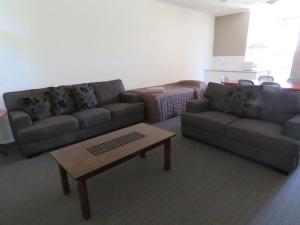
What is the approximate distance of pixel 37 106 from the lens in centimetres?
298

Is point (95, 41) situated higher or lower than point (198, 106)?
higher

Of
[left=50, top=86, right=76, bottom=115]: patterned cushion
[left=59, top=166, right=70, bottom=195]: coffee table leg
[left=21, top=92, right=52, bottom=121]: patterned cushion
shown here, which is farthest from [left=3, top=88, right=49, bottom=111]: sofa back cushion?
[left=59, top=166, right=70, bottom=195]: coffee table leg

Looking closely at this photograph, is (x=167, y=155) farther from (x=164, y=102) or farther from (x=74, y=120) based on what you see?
(x=164, y=102)

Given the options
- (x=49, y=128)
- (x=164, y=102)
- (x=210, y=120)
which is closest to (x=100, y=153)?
(x=49, y=128)

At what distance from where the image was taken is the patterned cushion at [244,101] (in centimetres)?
280

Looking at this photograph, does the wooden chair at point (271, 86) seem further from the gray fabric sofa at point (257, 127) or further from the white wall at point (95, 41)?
the white wall at point (95, 41)

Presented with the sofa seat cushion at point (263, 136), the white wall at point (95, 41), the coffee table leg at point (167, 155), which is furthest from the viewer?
the white wall at point (95, 41)

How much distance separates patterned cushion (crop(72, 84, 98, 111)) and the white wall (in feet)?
1.16

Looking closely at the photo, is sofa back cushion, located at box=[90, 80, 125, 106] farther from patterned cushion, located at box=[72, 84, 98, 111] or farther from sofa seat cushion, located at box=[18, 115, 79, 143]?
sofa seat cushion, located at box=[18, 115, 79, 143]

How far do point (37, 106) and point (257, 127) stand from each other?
3.13m

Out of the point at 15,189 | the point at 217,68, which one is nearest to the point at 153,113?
the point at 15,189

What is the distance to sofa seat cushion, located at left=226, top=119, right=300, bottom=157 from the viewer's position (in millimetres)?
2086

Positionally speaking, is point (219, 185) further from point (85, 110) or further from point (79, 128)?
point (85, 110)

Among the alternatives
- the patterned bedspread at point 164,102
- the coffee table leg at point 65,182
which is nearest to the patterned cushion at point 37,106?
the coffee table leg at point 65,182
